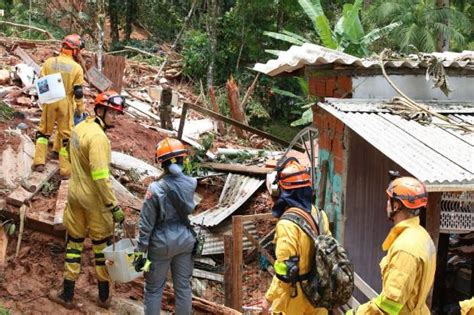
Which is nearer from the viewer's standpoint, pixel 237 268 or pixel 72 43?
pixel 237 268

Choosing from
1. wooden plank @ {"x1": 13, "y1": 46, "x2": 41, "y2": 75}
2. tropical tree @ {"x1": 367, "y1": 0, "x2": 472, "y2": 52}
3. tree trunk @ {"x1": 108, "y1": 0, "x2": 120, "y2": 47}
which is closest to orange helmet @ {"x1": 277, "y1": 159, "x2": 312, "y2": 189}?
wooden plank @ {"x1": 13, "y1": 46, "x2": 41, "y2": 75}

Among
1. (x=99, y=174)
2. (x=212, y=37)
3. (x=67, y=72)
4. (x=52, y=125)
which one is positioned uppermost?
(x=212, y=37)

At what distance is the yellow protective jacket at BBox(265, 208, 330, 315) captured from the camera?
4.75 m

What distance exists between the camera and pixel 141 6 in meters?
22.5

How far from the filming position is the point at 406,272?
157 inches

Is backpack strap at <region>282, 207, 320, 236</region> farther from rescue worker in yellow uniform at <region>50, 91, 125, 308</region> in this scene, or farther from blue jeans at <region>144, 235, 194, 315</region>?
rescue worker in yellow uniform at <region>50, 91, 125, 308</region>

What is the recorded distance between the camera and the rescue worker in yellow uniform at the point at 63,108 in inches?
330

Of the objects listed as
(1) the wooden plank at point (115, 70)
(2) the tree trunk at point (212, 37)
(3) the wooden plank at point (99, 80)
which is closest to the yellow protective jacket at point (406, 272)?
(3) the wooden plank at point (99, 80)

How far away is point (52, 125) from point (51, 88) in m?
0.59

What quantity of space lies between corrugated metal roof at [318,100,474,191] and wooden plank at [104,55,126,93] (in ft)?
28.6

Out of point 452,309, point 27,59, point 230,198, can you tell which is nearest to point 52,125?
point 230,198

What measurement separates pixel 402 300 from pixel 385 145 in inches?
64.1

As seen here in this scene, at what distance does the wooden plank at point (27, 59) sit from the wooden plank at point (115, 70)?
1780 mm

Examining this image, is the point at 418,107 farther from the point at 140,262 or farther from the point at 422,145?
the point at 140,262
